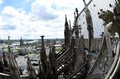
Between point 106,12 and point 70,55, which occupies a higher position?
point 106,12

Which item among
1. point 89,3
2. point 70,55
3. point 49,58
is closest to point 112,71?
point 89,3

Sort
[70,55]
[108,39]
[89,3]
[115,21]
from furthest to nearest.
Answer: [70,55] < [89,3] < [108,39] < [115,21]

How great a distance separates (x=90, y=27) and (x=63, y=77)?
5.80m

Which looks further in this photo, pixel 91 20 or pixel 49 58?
pixel 49 58

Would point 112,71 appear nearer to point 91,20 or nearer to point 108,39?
point 108,39

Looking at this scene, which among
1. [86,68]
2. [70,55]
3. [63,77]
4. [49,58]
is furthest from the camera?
[70,55]

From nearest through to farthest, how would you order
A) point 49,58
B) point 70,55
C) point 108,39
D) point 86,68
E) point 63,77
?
point 108,39 < point 86,68 < point 49,58 < point 63,77 < point 70,55

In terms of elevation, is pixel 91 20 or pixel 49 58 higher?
pixel 91 20

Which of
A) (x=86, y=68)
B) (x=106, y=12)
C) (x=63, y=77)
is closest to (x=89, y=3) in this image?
(x=86, y=68)

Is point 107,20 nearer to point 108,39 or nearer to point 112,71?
point 112,71

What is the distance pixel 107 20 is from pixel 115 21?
0.21m

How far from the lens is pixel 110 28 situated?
719 centimetres

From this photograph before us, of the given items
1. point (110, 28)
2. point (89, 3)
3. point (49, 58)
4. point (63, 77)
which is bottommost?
point (63, 77)

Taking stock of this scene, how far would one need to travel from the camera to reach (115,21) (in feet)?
23.4
